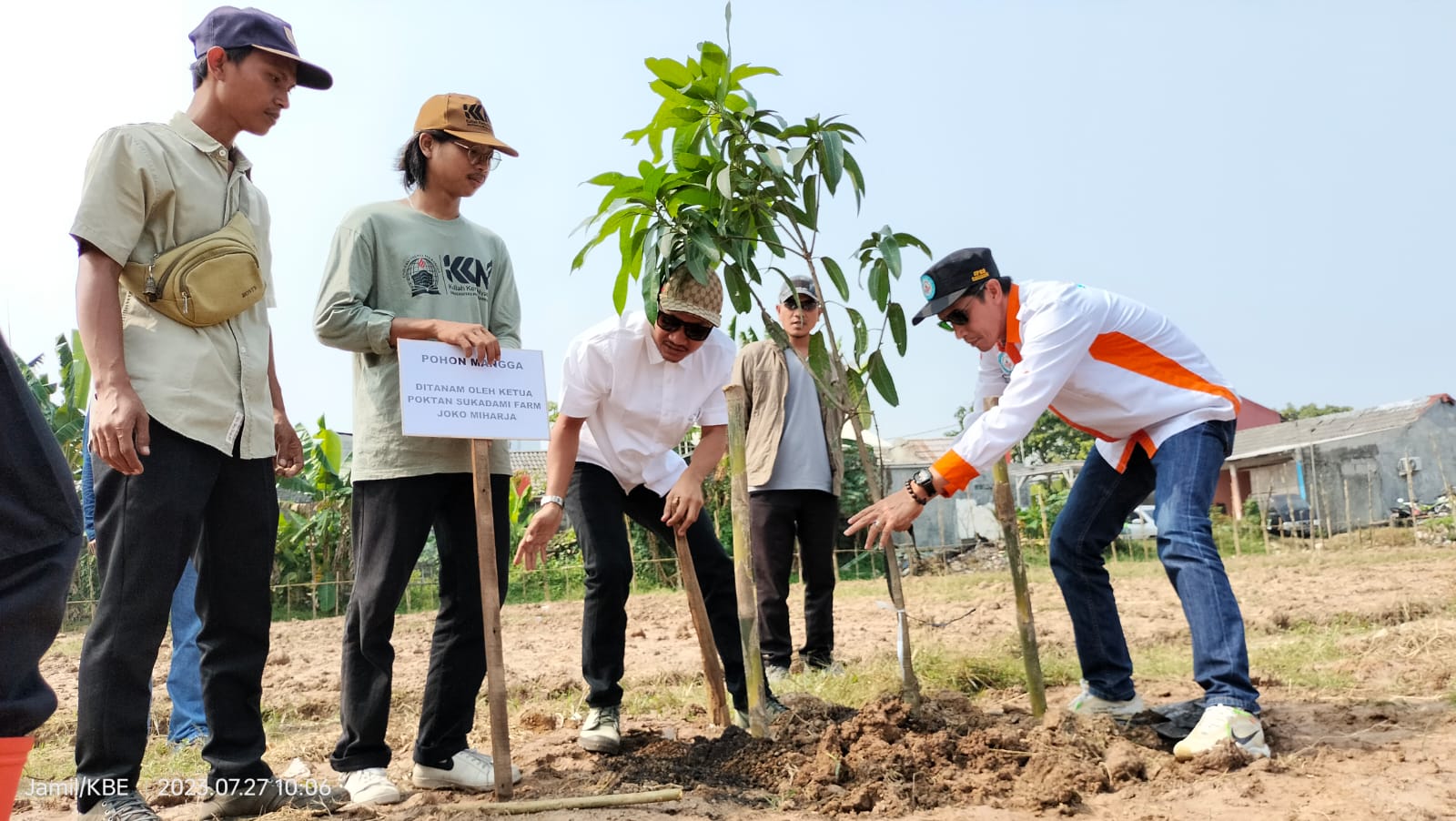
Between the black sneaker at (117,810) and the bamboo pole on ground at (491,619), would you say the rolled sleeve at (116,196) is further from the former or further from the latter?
the black sneaker at (117,810)

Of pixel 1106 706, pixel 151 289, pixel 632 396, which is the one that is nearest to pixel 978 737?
pixel 1106 706

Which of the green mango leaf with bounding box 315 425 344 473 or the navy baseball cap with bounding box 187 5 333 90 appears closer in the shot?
the navy baseball cap with bounding box 187 5 333 90

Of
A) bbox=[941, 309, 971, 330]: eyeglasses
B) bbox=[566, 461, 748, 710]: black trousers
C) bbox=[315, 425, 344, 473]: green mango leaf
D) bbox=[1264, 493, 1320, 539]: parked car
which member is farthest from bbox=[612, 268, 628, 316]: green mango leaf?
bbox=[1264, 493, 1320, 539]: parked car

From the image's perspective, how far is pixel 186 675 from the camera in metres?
4.48

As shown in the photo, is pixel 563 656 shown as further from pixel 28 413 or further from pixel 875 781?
pixel 28 413

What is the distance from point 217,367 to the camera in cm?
288

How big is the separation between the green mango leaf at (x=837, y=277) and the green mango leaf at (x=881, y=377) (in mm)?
256

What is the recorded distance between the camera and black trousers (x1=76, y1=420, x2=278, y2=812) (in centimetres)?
263

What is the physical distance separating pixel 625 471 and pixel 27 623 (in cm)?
230

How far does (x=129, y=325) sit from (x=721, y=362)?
2.01 metres

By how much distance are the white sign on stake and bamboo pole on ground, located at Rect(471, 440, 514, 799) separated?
0.09 m

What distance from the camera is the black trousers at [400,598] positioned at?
3143mm

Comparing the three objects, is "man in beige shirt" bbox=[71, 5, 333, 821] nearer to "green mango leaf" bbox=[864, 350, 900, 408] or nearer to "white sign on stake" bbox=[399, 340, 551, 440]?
"white sign on stake" bbox=[399, 340, 551, 440]

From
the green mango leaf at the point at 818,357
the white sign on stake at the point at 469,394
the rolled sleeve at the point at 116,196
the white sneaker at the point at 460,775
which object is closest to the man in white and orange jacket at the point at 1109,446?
the green mango leaf at the point at 818,357
